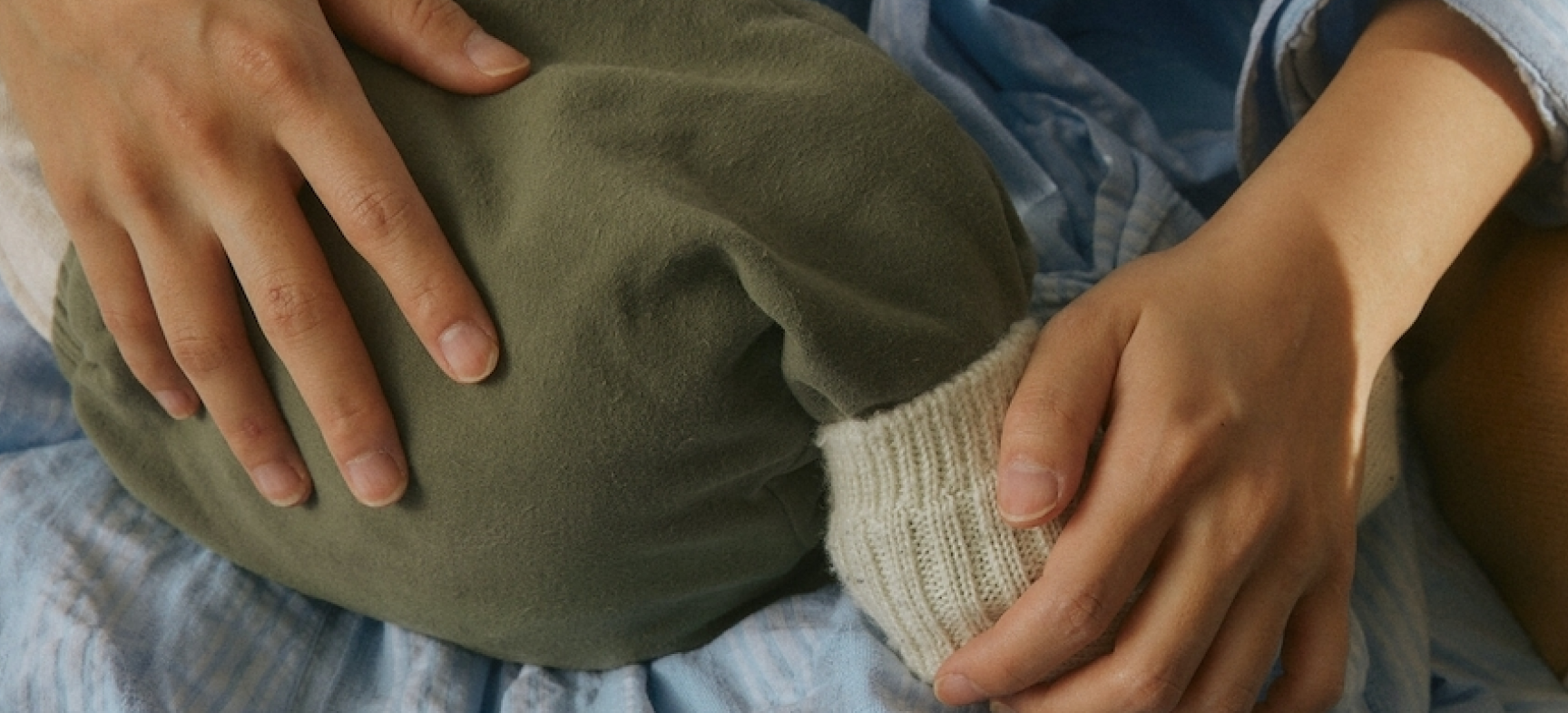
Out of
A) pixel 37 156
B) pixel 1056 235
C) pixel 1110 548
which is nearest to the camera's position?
Answer: pixel 1110 548

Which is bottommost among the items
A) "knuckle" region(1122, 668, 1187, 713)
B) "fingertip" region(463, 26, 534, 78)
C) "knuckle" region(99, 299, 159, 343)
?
"knuckle" region(1122, 668, 1187, 713)

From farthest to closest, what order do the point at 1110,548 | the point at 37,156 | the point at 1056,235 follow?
the point at 1056,235, the point at 37,156, the point at 1110,548

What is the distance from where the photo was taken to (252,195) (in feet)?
1.77

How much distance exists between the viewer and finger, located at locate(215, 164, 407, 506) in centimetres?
52

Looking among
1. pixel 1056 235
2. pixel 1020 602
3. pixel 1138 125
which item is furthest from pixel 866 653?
pixel 1138 125

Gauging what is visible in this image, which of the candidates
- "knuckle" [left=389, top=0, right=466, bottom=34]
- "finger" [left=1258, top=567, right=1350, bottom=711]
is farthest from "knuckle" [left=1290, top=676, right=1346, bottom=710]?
"knuckle" [left=389, top=0, right=466, bottom=34]

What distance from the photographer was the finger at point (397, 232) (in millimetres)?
509

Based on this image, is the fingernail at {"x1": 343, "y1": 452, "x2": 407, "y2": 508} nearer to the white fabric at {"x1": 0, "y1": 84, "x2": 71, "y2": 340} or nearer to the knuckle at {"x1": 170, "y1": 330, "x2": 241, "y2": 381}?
the knuckle at {"x1": 170, "y1": 330, "x2": 241, "y2": 381}

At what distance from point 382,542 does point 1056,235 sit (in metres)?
0.45

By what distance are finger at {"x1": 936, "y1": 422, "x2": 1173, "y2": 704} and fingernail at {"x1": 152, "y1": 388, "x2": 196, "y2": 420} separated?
1.24 feet

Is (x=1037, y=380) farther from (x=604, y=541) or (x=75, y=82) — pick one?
(x=75, y=82)

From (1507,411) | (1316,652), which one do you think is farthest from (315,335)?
(1507,411)

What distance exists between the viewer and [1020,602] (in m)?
0.52

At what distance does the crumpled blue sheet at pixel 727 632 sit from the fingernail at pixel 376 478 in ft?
0.41
